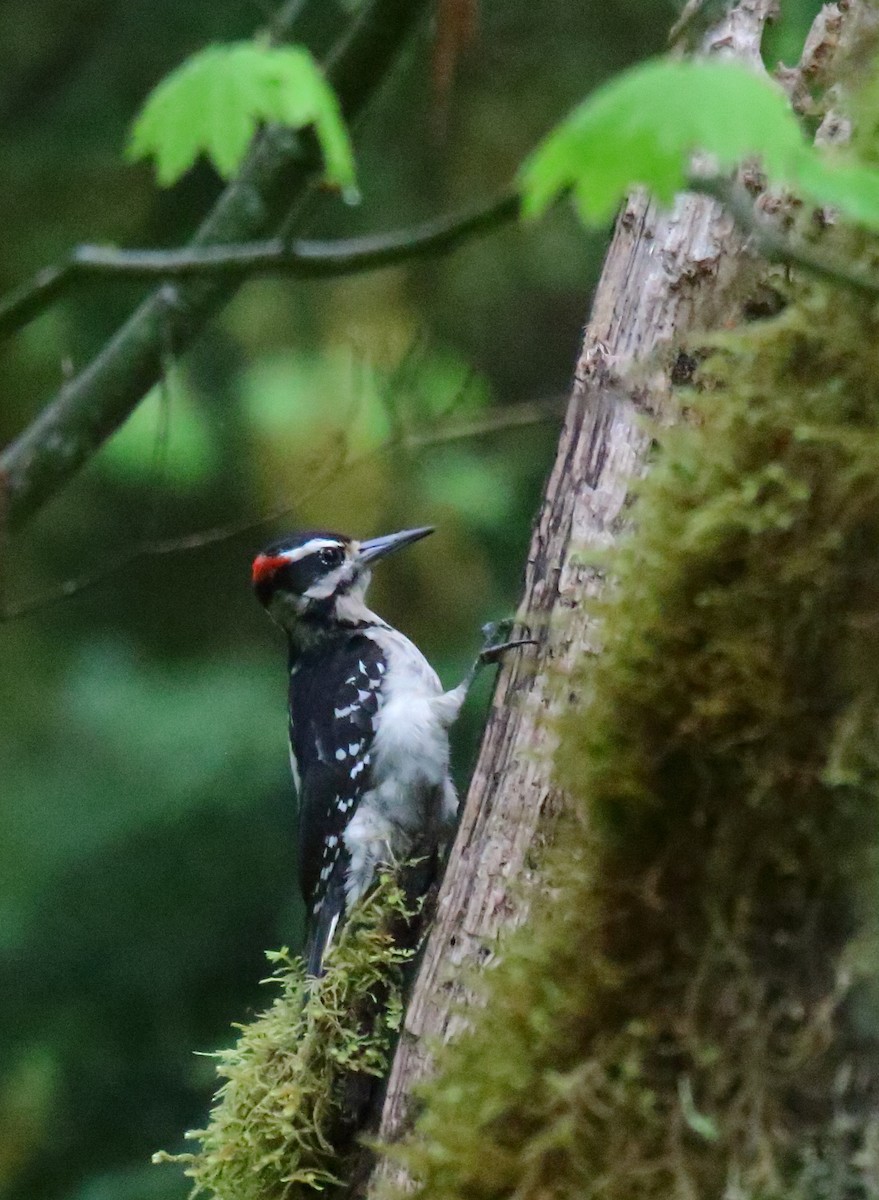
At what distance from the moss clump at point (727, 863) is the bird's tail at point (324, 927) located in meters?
1.66

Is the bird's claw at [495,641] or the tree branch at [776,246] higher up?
the bird's claw at [495,641]

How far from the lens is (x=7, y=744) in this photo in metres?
6.04

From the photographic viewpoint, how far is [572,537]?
2.81 meters

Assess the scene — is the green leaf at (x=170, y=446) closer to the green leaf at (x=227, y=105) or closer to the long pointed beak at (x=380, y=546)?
the long pointed beak at (x=380, y=546)

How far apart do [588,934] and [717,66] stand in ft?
3.41

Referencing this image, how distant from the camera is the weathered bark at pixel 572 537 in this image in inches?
104

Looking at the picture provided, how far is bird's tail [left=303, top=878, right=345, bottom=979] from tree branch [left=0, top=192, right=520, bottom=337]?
1669 mm

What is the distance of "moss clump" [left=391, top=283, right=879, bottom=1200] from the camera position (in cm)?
185

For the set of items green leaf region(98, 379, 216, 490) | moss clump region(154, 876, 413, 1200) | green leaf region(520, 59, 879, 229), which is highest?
green leaf region(98, 379, 216, 490)

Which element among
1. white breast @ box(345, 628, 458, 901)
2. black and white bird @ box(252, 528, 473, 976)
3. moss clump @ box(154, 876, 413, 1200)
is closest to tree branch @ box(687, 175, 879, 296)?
moss clump @ box(154, 876, 413, 1200)

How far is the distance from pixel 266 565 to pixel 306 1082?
86.0 inches

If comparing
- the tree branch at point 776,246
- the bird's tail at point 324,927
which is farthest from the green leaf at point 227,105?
the bird's tail at point 324,927

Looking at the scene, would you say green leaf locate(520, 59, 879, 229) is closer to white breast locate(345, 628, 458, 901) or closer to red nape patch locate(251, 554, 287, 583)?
white breast locate(345, 628, 458, 901)

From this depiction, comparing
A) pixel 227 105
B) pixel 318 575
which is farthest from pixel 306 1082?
pixel 318 575
